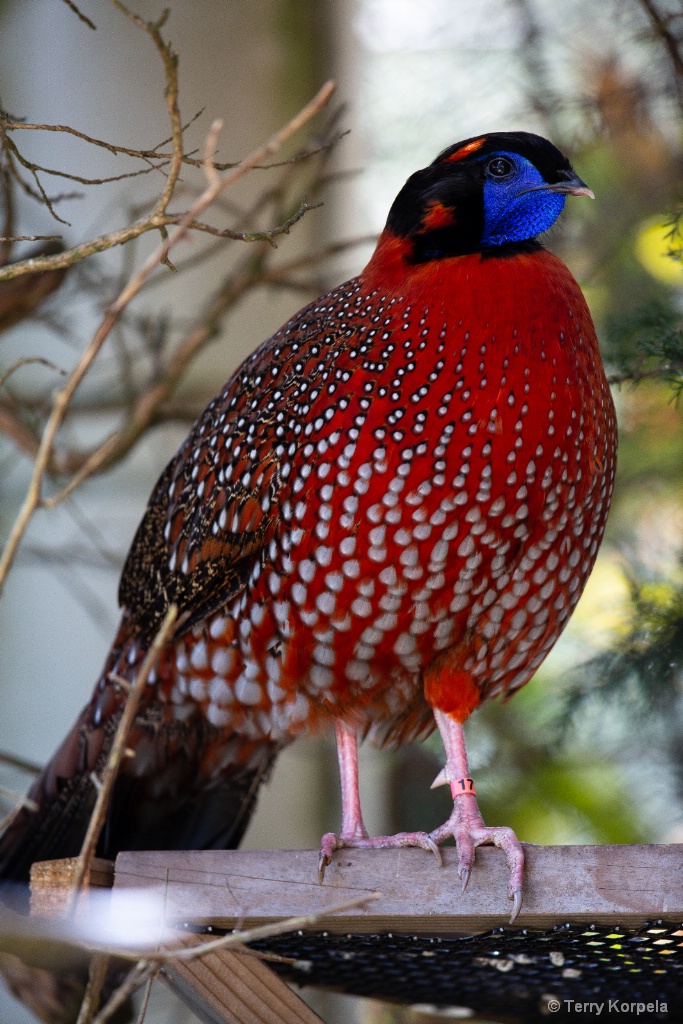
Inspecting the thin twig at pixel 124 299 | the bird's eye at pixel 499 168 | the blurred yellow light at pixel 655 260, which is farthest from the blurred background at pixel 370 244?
the thin twig at pixel 124 299

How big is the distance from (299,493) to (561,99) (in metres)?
1.41

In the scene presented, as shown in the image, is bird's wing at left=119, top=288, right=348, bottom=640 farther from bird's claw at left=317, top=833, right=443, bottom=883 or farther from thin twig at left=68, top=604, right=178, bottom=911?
thin twig at left=68, top=604, right=178, bottom=911

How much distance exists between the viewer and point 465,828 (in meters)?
1.64

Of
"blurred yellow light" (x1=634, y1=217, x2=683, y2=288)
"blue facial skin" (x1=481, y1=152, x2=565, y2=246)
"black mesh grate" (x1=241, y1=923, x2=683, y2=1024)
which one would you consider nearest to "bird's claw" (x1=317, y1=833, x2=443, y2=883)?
"black mesh grate" (x1=241, y1=923, x2=683, y2=1024)

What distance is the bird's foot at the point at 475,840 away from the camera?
150 centimetres

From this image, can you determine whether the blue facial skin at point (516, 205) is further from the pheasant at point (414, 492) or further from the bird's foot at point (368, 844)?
the bird's foot at point (368, 844)

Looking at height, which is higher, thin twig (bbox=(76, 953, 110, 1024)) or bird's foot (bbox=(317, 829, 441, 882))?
bird's foot (bbox=(317, 829, 441, 882))

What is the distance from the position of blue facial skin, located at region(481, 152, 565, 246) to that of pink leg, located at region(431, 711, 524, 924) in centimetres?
77

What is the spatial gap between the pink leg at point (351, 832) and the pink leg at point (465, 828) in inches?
1.8

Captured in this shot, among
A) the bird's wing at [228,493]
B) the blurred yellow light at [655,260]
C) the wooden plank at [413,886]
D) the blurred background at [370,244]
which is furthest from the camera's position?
the blurred yellow light at [655,260]

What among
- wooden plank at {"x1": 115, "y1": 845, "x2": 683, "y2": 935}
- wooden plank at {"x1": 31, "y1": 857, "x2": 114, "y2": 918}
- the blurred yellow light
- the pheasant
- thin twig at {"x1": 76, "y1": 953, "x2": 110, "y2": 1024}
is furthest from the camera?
the blurred yellow light

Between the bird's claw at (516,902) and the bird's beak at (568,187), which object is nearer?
the bird's claw at (516,902)

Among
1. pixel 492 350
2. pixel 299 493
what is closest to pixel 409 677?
pixel 299 493

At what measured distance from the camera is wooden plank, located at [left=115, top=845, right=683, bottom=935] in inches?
57.3
